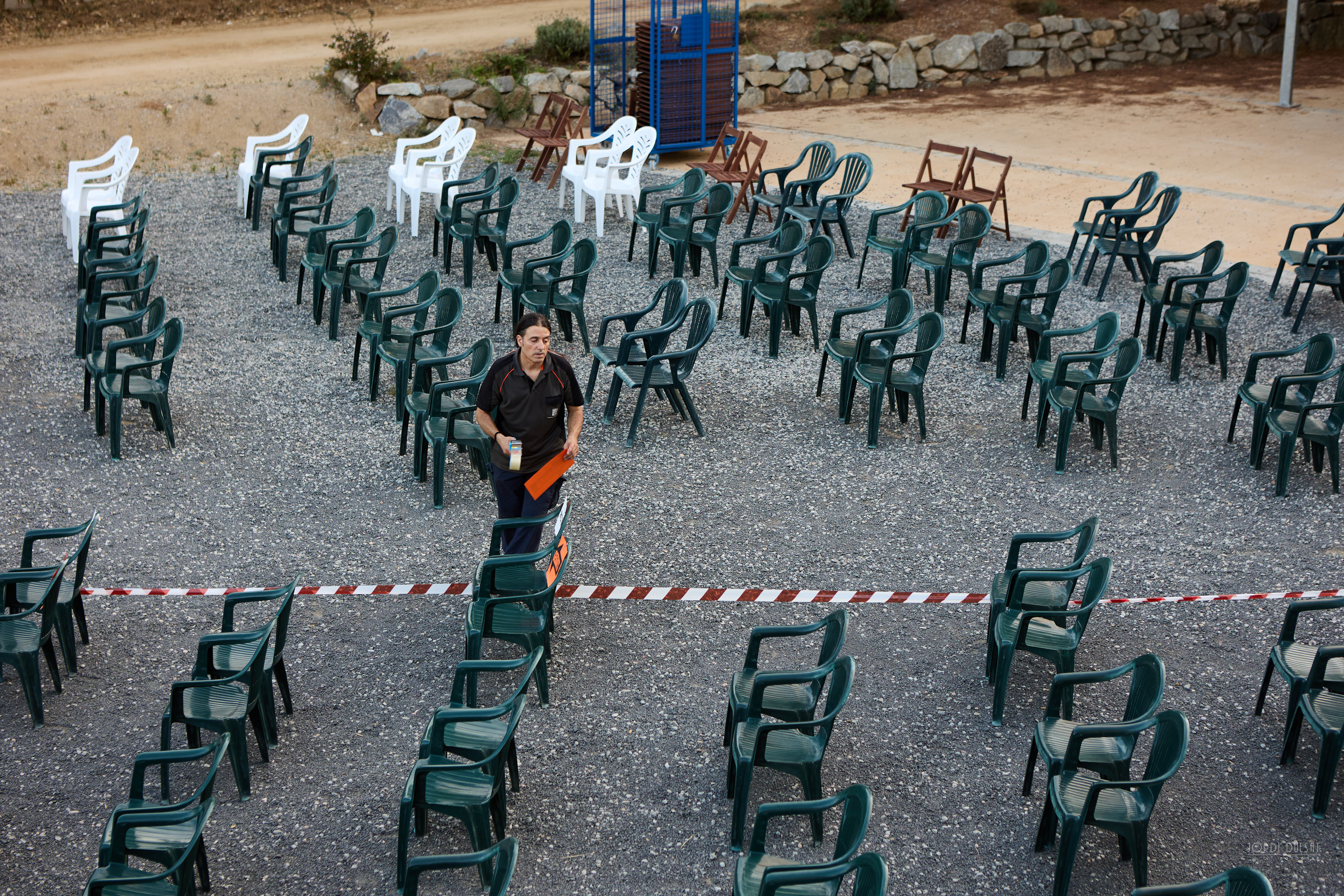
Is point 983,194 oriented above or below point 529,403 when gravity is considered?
above

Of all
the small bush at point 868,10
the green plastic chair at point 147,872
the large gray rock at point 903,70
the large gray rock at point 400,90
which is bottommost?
the green plastic chair at point 147,872

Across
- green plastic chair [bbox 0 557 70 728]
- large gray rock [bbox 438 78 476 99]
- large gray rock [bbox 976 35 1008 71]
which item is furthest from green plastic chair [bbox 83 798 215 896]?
large gray rock [bbox 976 35 1008 71]

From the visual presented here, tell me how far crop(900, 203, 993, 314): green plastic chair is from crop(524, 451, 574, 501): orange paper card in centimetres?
524

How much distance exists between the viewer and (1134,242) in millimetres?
11562

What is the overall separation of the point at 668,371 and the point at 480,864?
15.5ft

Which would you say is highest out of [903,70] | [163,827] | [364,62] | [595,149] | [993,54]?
[993,54]

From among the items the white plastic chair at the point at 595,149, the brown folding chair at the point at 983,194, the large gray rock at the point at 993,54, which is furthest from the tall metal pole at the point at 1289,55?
the white plastic chair at the point at 595,149

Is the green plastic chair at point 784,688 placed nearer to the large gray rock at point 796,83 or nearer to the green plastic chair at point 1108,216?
the green plastic chair at point 1108,216

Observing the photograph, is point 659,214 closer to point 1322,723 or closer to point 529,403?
point 529,403

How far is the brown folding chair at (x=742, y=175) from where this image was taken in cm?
1333

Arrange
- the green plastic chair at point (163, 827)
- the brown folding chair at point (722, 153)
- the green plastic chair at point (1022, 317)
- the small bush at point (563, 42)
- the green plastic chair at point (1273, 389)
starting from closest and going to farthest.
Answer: the green plastic chair at point (163, 827)
the green plastic chair at point (1273, 389)
the green plastic chair at point (1022, 317)
the brown folding chair at point (722, 153)
the small bush at point (563, 42)

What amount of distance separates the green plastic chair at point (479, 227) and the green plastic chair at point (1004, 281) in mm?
Result: 4112

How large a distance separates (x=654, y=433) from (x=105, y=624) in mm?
3774

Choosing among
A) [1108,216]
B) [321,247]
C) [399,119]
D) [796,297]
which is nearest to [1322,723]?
[796,297]
